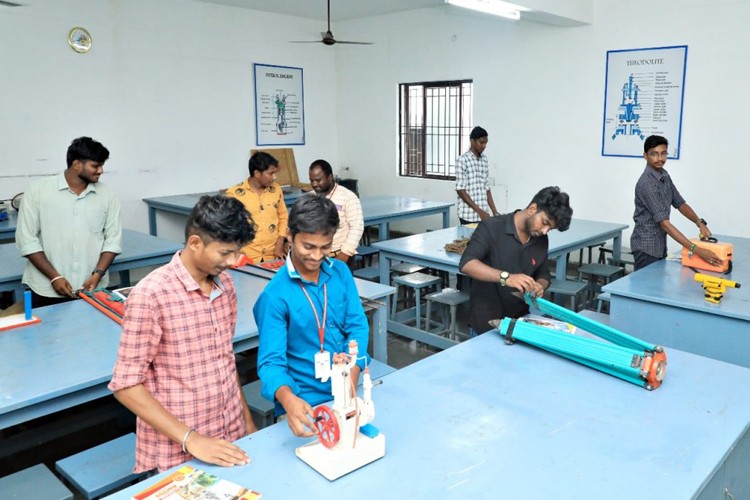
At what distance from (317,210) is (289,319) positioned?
327mm

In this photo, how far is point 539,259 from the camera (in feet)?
9.18

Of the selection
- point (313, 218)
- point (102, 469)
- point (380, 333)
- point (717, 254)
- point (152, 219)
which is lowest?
point (102, 469)

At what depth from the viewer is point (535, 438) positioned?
1.65 metres

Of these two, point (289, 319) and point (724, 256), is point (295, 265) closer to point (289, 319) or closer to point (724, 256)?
point (289, 319)

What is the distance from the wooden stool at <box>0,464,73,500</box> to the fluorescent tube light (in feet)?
13.8

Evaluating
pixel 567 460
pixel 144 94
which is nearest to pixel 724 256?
pixel 567 460

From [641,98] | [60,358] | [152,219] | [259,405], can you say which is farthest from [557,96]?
[60,358]

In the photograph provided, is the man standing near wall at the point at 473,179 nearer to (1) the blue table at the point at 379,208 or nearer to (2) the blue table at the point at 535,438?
(1) the blue table at the point at 379,208

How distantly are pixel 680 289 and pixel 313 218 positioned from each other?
243cm

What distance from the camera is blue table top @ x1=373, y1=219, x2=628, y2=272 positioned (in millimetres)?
4312

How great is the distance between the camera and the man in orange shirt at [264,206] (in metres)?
3.80

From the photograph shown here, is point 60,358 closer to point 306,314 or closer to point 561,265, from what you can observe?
point 306,314

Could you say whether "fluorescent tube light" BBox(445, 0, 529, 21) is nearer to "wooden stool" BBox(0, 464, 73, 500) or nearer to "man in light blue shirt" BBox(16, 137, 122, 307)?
"man in light blue shirt" BBox(16, 137, 122, 307)

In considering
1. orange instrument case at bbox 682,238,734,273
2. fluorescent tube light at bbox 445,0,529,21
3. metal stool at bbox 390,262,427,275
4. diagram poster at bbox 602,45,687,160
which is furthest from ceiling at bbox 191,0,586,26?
orange instrument case at bbox 682,238,734,273
